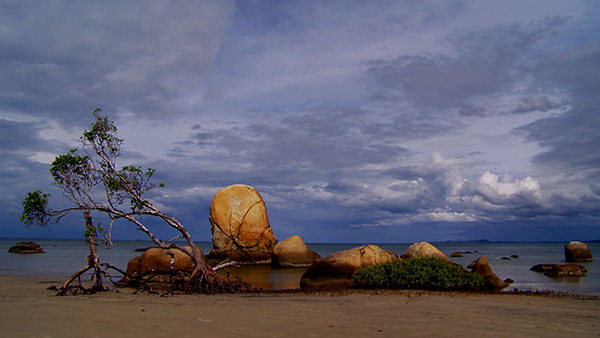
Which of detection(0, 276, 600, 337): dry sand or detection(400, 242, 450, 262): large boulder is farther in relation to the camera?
detection(400, 242, 450, 262): large boulder

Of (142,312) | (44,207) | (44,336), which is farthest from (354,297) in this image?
(44,207)

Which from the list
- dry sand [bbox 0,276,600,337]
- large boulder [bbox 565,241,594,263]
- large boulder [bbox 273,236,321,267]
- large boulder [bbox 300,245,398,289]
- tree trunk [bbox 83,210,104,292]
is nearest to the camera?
dry sand [bbox 0,276,600,337]

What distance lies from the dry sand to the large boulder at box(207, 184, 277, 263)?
95.3 feet

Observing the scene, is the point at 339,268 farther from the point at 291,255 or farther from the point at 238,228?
the point at 238,228

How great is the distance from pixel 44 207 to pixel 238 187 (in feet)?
91.9

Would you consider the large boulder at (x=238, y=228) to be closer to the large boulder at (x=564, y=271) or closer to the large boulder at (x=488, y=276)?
the large boulder at (x=564, y=271)

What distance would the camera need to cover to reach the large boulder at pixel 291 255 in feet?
125

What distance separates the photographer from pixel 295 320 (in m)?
9.41

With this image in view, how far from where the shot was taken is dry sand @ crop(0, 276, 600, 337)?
8.02 m

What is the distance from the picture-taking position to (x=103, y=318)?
9414mm

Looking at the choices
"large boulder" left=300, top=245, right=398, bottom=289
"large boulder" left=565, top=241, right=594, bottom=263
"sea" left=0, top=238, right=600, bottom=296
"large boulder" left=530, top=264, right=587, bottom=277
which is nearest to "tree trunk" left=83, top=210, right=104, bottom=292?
"sea" left=0, top=238, right=600, bottom=296

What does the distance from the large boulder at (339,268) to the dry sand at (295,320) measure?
17.0ft

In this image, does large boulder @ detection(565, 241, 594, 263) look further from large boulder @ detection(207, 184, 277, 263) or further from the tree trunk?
the tree trunk

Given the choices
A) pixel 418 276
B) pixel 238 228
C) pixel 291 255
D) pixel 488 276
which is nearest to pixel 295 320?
pixel 418 276
